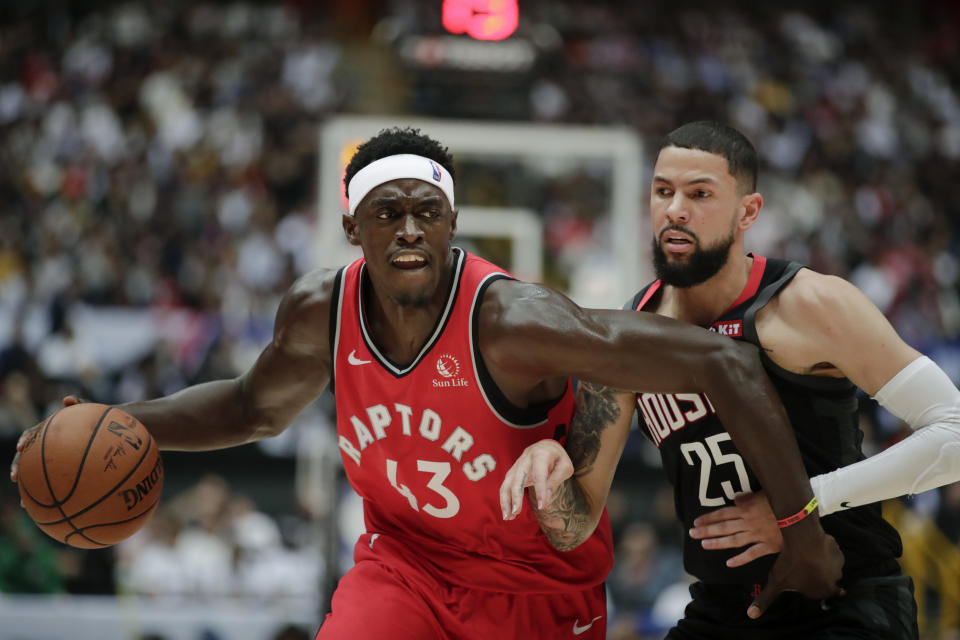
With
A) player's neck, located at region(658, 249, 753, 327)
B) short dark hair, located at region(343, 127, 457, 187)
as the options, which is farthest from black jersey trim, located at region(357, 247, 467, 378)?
player's neck, located at region(658, 249, 753, 327)

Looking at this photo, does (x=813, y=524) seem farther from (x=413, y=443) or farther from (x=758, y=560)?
(x=413, y=443)

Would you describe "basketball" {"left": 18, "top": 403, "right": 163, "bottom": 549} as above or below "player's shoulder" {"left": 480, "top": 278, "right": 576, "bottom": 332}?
below

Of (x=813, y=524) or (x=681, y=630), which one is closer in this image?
(x=813, y=524)

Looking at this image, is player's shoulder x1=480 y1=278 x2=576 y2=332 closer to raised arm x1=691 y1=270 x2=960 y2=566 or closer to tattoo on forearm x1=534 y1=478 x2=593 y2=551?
tattoo on forearm x1=534 y1=478 x2=593 y2=551

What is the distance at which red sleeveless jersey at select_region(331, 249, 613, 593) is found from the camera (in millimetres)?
3465

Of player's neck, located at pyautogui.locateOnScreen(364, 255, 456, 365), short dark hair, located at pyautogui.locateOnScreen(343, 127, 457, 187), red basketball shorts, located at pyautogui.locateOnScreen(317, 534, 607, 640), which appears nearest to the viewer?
red basketball shorts, located at pyautogui.locateOnScreen(317, 534, 607, 640)

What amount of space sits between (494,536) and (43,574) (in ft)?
16.8

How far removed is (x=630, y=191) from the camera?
935cm

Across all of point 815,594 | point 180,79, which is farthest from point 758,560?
point 180,79

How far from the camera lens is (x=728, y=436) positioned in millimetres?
3322

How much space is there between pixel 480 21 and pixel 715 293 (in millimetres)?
5702

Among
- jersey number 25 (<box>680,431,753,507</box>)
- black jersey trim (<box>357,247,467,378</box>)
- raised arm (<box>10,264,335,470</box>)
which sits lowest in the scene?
jersey number 25 (<box>680,431,753,507</box>)

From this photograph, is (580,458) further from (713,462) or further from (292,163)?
(292,163)

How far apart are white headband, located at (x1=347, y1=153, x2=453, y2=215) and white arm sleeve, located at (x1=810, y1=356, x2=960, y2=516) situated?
60.1 inches
